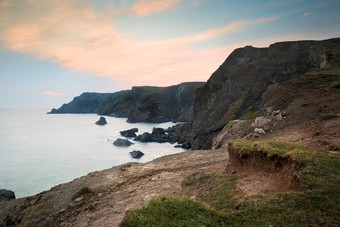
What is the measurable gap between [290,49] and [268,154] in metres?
70.0

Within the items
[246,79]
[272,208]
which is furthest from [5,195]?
[246,79]

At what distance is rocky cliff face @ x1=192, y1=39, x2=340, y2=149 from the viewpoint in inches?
2020

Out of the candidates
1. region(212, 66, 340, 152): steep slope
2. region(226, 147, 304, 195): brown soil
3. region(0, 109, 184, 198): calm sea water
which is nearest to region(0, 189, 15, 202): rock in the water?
region(0, 109, 184, 198): calm sea water

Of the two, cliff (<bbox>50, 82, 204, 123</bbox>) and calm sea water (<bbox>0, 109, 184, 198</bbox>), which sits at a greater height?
cliff (<bbox>50, 82, 204, 123</bbox>)

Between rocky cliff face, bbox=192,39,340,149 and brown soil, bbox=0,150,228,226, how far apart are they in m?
31.5

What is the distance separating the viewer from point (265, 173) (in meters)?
9.30

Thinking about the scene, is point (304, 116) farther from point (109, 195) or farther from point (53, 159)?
point (53, 159)

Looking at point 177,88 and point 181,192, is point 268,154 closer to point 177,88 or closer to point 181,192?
point 181,192

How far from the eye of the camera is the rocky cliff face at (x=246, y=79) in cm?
5131

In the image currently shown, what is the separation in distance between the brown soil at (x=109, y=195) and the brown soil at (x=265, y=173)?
2.42 meters

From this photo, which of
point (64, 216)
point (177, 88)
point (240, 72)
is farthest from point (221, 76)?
point (177, 88)

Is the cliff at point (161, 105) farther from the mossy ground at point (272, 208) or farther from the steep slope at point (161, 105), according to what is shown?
the mossy ground at point (272, 208)

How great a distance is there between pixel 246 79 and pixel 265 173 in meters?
56.5

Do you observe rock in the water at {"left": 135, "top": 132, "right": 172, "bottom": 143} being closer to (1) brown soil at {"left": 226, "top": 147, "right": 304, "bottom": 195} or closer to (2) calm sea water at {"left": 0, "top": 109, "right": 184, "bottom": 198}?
(2) calm sea water at {"left": 0, "top": 109, "right": 184, "bottom": 198}
